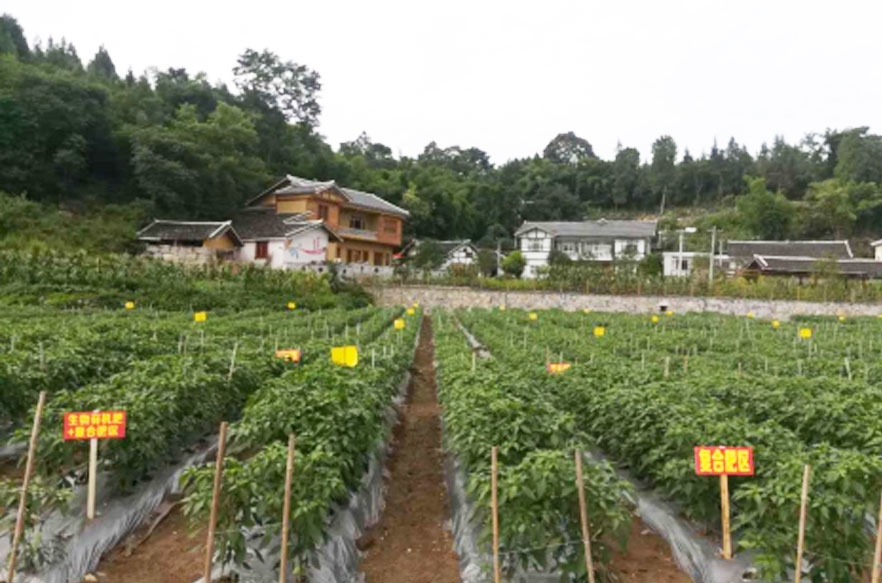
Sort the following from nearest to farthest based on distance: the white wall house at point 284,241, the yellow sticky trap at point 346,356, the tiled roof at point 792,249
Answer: the yellow sticky trap at point 346,356 < the white wall house at point 284,241 < the tiled roof at point 792,249

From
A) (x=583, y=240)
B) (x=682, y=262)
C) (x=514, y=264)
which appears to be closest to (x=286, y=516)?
(x=514, y=264)

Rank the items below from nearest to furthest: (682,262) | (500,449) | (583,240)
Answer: (500,449), (682,262), (583,240)

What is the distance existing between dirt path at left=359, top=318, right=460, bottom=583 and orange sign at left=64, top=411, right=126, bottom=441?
2.29 metres

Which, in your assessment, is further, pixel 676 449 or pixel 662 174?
pixel 662 174

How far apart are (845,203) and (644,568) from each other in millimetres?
68179

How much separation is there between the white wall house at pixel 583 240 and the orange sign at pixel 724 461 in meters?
51.9

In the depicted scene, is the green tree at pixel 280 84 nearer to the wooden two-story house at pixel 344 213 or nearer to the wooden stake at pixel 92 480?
A: the wooden two-story house at pixel 344 213

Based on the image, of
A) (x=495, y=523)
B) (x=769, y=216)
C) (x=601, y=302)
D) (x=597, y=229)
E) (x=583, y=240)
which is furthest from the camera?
(x=769, y=216)

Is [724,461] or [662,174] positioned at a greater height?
[662,174]

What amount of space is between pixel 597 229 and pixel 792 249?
51.6 ft

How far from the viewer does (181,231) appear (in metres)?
36.9

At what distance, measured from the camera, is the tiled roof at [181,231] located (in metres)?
36.6

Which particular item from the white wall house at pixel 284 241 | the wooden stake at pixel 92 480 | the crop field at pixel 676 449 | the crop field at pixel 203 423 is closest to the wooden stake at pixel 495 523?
the crop field at pixel 676 449

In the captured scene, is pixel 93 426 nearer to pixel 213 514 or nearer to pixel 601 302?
pixel 213 514
